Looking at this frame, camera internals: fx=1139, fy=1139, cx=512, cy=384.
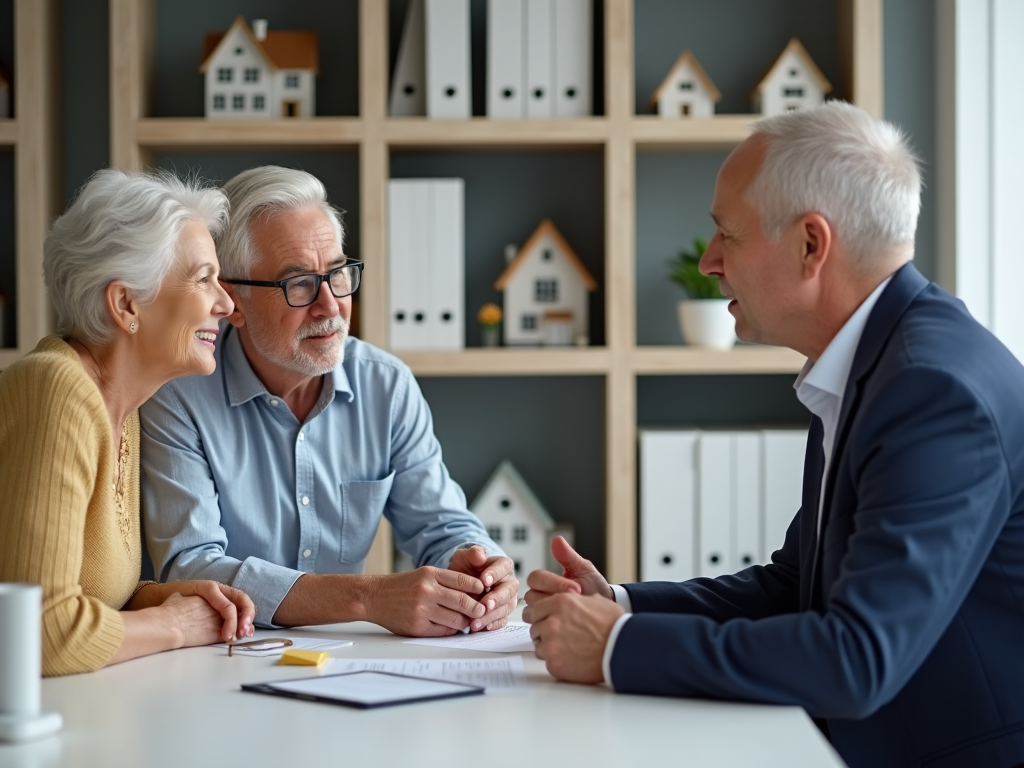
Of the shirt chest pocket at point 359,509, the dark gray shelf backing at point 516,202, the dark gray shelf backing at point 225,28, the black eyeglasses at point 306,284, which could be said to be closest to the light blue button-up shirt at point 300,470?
the shirt chest pocket at point 359,509

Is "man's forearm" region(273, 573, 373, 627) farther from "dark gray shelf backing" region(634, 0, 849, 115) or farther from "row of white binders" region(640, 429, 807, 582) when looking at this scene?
"dark gray shelf backing" region(634, 0, 849, 115)

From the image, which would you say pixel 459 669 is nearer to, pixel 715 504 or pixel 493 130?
pixel 715 504

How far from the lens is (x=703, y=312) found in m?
3.03

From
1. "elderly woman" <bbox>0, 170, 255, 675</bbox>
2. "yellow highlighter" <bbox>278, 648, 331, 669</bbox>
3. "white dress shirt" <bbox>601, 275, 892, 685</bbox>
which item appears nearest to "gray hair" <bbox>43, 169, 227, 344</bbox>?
"elderly woman" <bbox>0, 170, 255, 675</bbox>

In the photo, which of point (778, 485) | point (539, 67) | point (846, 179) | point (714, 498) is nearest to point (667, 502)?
point (714, 498)

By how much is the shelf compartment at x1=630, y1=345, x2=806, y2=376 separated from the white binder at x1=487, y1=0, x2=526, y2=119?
0.73 meters

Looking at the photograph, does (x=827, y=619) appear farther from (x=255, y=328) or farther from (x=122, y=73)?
(x=122, y=73)

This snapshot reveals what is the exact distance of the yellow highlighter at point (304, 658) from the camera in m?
1.46

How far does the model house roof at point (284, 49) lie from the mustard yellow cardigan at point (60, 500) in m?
1.66

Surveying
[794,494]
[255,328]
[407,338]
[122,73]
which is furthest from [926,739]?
[122,73]

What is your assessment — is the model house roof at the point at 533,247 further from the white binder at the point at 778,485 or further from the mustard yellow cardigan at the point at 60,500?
the mustard yellow cardigan at the point at 60,500

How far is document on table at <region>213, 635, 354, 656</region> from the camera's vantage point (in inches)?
61.1

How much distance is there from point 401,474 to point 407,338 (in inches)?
34.6

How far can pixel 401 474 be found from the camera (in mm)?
2186
